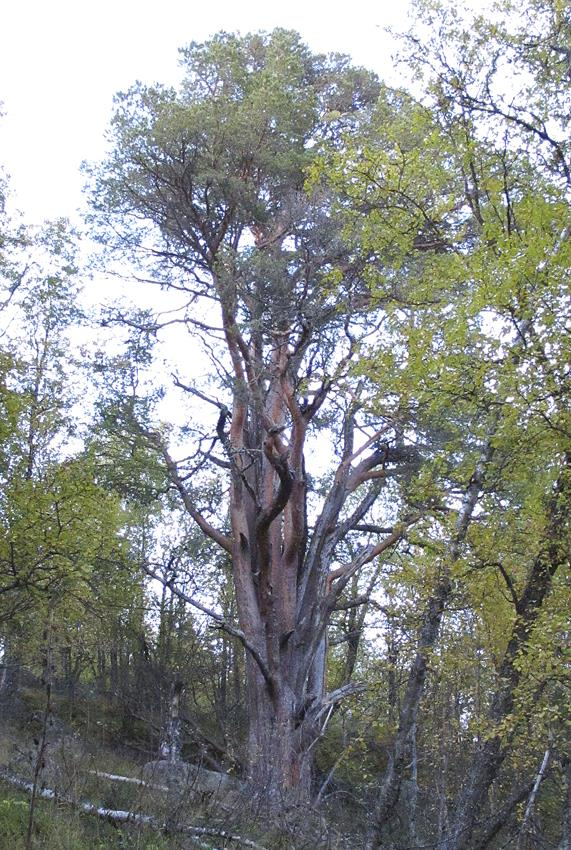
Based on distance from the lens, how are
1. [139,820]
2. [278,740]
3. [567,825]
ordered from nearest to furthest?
[139,820] < [567,825] < [278,740]

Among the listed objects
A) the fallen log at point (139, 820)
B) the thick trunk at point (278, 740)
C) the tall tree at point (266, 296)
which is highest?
the tall tree at point (266, 296)

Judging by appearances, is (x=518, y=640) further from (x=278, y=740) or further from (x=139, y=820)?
(x=278, y=740)

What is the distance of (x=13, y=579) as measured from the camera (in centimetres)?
1045

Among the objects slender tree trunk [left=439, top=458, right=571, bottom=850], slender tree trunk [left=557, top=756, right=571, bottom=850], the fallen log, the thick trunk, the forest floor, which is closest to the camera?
the forest floor

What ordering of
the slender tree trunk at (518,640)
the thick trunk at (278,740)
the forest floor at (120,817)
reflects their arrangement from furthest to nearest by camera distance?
1. the thick trunk at (278,740)
2. the slender tree trunk at (518,640)
3. the forest floor at (120,817)

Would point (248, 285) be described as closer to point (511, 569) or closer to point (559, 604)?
point (511, 569)

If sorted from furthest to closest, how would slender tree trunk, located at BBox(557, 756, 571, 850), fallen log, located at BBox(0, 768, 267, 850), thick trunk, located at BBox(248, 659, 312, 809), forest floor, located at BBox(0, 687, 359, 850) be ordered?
thick trunk, located at BBox(248, 659, 312, 809), slender tree trunk, located at BBox(557, 756, 571, 850), fallen log, located at BBox(0, 768, 267, 850), forest floor, located at BBox(0, 687, 359, 850)

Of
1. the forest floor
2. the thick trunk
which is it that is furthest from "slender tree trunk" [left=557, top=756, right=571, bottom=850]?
the thick trunk

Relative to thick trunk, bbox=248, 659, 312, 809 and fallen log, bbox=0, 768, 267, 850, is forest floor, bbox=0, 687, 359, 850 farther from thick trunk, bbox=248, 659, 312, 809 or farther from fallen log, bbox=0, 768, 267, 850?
thick trunk, bbox=248, 659, 312, 809

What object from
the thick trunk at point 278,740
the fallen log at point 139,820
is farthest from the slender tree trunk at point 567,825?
the fallen log at point 139,820

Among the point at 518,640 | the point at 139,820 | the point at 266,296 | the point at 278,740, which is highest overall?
the point at 266,296

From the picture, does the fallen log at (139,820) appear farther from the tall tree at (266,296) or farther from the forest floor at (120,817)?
the tall tree at (266,296)

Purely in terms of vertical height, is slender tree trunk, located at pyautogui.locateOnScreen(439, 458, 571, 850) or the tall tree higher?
the tall tree

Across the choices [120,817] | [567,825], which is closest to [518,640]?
[567,825]
